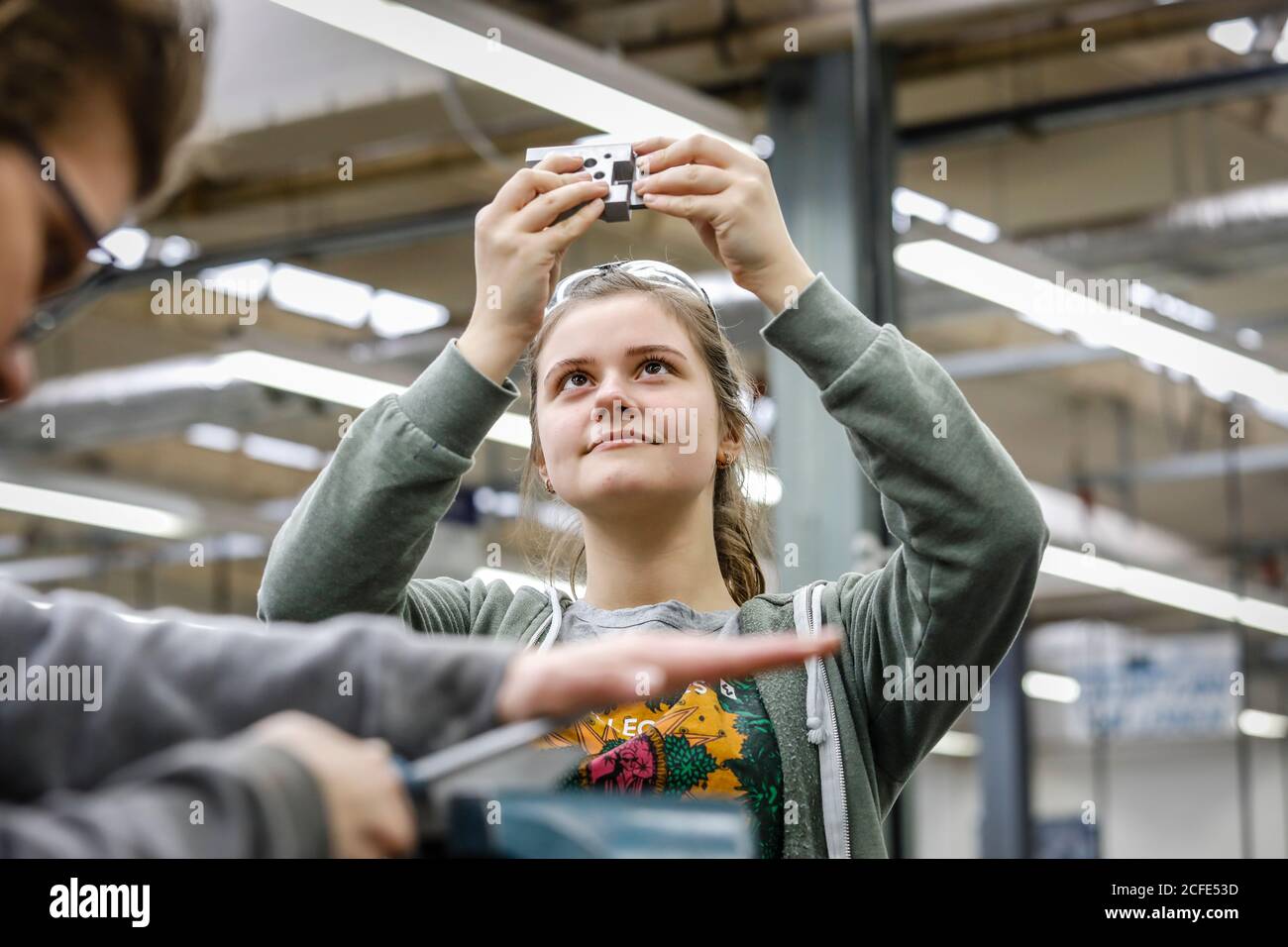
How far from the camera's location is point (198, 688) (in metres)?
0.65

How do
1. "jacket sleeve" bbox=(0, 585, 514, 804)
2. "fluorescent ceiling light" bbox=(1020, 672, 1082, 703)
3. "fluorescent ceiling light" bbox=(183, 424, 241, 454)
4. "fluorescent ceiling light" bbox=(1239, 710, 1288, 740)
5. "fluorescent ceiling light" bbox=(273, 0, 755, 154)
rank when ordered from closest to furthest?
"jacket sleeve" bbox=(0, 585, 514, 804) < "fluorescent ceiling light" bbox=(273, 0, 755, 154) < "fluorescent ceiling light" bbox=(183, 424, 241, 454) < "fluorescent ceiling light" bbox=(1020, 672, 1082, 703) < "fluorescent ceiling light" bbox=(1239, 710, 1288, 740)

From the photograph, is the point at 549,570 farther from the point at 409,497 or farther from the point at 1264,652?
the point at 1264,652

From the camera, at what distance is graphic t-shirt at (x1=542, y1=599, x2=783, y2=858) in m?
1.18

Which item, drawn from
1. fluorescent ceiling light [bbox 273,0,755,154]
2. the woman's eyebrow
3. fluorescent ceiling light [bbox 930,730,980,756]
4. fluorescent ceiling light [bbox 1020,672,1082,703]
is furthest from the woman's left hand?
fluorescent ceiling light [bbox 930,730,980,756]

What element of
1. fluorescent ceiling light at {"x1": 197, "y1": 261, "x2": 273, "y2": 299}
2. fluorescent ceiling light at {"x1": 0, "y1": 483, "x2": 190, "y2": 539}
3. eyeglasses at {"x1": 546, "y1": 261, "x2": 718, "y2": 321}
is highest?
fluorescent ceiling light at {"x1": 197, "y1": 261, "x2": 273, "y2": 299}

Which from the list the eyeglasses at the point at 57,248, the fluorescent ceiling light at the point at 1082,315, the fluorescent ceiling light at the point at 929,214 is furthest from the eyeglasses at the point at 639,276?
the fluorescent ceiling light at the point at 929,214

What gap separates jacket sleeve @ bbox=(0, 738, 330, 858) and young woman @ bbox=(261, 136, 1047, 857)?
0.66 m

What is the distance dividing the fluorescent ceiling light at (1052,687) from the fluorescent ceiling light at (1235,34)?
9.02 metres

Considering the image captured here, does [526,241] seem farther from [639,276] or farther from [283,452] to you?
[283,452]

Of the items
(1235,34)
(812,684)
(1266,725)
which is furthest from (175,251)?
(1266,725)

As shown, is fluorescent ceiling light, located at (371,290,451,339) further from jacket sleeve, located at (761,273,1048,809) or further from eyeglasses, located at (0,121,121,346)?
eyeglasses, located at (0,121,121,346)

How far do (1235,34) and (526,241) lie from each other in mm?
3928
